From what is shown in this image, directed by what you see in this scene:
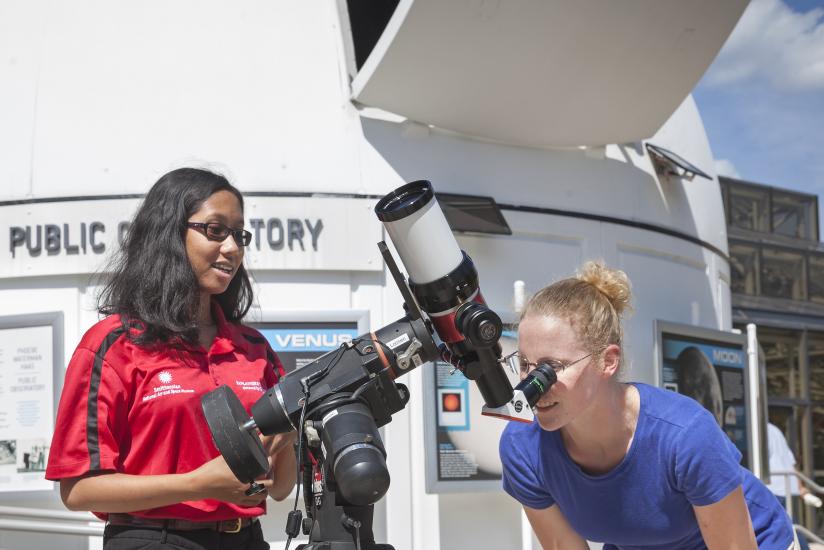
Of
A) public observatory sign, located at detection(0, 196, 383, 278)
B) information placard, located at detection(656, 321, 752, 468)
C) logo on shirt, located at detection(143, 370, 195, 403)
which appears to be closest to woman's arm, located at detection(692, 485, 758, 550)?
logo on shirt, located at detection(143, 370, 195, 403)

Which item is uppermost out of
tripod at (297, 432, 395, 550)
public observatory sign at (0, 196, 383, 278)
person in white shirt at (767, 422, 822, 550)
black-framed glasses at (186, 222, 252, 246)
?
public observatory sign at (0, 196, 383, 278)

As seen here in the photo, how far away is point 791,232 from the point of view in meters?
11.8

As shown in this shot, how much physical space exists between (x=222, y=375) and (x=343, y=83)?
302 centimetres

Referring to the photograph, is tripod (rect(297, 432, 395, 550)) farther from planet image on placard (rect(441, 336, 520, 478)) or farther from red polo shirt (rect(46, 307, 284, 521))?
planet image on placard (rect(441, 336, 520, 478))

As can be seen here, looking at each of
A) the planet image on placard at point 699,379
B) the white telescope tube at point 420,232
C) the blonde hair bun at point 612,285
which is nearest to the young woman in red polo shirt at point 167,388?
the white telescope tube at point 420,232

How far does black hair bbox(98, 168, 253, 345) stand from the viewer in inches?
94.0

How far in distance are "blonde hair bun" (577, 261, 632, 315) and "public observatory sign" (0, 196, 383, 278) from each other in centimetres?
257

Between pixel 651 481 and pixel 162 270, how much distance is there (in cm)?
137

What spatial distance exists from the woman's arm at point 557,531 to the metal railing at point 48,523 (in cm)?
247

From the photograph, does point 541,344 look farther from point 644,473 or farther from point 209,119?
point 209,119

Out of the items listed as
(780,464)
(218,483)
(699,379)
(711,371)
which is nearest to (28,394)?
(218,483)

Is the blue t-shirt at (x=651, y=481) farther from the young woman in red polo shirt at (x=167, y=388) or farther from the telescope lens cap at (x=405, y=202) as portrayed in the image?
the telescope lens cap at (x=405, y=202)

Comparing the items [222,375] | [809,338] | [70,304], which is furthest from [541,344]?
[809,338]

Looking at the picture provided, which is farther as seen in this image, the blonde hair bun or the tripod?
the blonde hair bun
